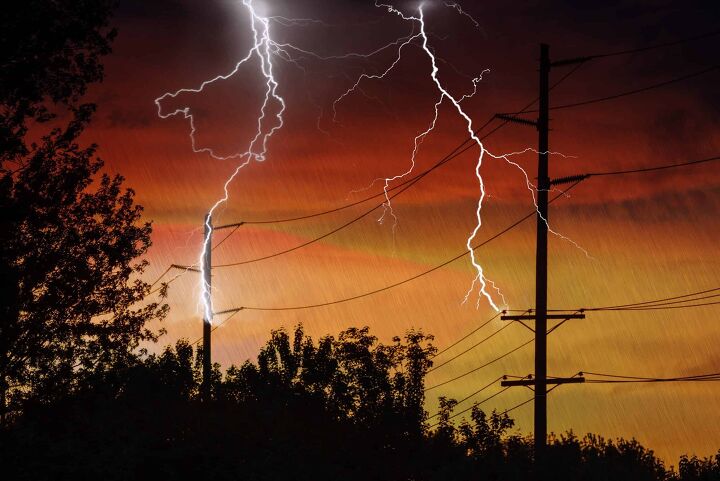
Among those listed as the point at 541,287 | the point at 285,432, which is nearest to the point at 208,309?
the point at 285,432

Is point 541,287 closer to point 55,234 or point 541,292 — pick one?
point 541,292

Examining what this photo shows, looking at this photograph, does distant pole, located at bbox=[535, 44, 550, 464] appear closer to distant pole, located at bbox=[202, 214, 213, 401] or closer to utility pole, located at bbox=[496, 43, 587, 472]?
utility pole, located at bbox=[496, 43, 587, 472]

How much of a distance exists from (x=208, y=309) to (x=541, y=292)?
694 inches

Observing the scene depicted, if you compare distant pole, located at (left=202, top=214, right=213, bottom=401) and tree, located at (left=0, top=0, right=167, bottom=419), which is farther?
distant pole, located at (left=202, top=214, right=213, bottom=401)

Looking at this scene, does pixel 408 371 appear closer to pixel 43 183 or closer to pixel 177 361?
pixel 177 361

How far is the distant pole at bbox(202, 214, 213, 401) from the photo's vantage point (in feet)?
121

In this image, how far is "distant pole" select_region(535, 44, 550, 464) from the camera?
77.5ft

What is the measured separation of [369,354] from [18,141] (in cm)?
3077

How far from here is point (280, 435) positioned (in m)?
38.8

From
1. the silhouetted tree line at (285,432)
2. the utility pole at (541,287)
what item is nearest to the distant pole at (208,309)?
the silhouetted tree line at (285,432)

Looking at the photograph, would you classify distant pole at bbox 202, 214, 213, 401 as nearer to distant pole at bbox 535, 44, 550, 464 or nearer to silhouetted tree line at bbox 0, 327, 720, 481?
silhouetted tree line at bbox 0, 327, 720, 481

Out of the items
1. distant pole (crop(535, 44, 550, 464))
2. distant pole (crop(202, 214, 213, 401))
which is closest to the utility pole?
distant pole (crop(535, 44, 550, 464))

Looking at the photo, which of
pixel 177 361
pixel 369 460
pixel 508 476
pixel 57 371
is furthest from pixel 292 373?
pixel 508 476

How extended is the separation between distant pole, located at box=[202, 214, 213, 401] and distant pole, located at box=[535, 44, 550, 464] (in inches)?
638
